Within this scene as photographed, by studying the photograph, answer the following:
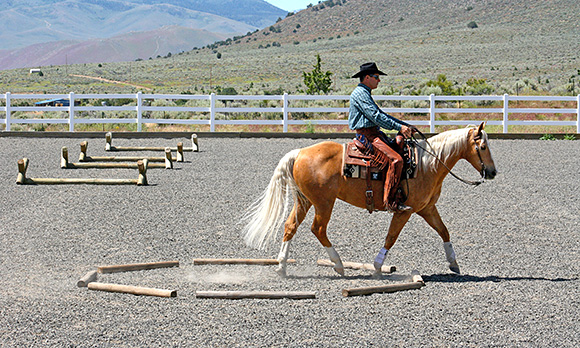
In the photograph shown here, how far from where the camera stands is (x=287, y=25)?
14850 cm

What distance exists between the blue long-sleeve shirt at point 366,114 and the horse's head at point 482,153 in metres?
0.74

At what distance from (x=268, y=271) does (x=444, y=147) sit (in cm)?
217

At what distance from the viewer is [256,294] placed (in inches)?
234

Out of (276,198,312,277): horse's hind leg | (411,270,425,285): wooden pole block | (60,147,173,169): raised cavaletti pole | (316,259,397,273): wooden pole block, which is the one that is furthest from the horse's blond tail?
(60,147,173,169): raised cavaletti pole

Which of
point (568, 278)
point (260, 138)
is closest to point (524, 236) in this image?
point (568, 278)

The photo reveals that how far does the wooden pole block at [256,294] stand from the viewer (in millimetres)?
5961

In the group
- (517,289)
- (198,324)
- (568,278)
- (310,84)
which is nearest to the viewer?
(198,324)

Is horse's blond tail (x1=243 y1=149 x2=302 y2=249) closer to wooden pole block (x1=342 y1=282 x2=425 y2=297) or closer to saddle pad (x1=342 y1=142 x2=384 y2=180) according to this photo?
saddle pad (x1=342 y1=142 x2=384 y2=180)

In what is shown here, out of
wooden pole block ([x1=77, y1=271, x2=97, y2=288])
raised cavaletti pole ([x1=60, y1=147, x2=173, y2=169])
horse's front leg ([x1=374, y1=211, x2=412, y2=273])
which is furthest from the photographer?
raised cavaletti pole ([x1=60, y1=147, x2=173, y2=169])

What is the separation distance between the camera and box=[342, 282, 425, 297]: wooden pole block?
610 cm

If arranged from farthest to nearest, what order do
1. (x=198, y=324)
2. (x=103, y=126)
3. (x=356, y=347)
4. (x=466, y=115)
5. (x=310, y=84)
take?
(x=310, y=84) → (x=466, y=115) → (x=103, y=126) → (x=198, y=324) → (x=356, y=347)

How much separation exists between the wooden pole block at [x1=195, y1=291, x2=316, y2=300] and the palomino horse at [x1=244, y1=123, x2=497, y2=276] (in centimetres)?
88

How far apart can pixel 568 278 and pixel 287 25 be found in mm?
145288

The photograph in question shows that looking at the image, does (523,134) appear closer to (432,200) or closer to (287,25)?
(432,200)
